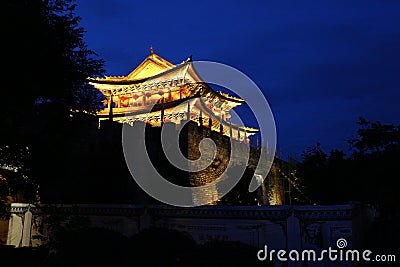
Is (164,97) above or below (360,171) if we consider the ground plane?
above

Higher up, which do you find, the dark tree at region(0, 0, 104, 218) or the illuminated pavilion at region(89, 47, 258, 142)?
the illuminated pavilion at region(89, 47, 258, 142)

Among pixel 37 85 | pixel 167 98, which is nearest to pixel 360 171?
pixel 37 85

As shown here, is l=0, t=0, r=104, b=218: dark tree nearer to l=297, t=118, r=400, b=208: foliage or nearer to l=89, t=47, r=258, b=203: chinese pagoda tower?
l=297, t=118, r=400, b=208: foliage

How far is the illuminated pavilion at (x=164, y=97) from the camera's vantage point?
24125 mm

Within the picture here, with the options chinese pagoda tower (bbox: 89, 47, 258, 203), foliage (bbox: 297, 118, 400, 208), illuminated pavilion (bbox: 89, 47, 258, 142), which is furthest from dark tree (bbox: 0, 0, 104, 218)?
illuminated pavilion (bbox: 89, 47, 258, 142)

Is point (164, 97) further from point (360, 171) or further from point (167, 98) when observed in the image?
point (360, 171)

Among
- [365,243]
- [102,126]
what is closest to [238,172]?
[102,126]

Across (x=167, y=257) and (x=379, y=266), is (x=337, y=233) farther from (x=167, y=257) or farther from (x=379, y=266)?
(x=167, y=257)

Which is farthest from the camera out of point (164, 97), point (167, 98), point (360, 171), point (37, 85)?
point (164, 97)

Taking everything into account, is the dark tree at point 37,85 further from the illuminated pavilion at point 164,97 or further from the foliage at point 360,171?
the illuminated pavilion at point 164,97

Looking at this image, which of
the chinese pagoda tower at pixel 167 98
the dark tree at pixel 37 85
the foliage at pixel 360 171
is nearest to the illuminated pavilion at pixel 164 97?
the chinese pagoda tower at pixel 167 98

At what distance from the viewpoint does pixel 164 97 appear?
27.4 meters

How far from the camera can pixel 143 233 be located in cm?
673

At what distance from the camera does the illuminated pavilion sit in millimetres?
24125
